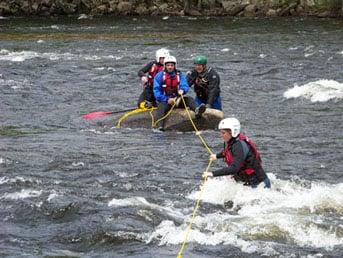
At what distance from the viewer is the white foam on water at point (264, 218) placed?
9.57m

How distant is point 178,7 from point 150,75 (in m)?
32.6

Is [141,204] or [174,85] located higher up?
[174,85]

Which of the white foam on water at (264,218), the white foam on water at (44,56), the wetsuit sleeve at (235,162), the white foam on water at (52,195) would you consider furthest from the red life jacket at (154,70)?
the white foam on water at (44,56)

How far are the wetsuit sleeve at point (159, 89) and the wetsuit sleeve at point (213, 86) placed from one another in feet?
3.30

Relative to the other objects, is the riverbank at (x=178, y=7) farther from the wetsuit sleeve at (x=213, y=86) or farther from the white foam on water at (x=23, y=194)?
the white foam on water at (x=23, y=194)

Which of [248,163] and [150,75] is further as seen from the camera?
[150,75]

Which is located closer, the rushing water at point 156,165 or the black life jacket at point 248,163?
the rushing water at point 156,165

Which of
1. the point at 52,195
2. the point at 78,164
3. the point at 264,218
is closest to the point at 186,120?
the point at 78,164

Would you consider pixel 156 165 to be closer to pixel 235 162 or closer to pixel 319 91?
pixel 235 162

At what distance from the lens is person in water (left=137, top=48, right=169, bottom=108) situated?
17.1 meters

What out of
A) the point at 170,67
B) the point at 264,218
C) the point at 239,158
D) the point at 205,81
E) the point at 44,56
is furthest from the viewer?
the point at 44,56

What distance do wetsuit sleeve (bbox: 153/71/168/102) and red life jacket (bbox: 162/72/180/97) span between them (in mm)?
70

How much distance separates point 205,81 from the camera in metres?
16.7

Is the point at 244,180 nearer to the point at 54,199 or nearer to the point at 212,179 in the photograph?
the point at 212,179
